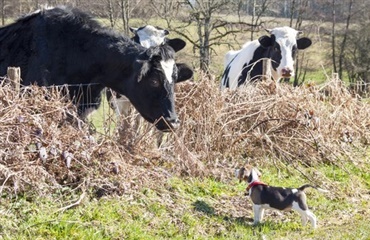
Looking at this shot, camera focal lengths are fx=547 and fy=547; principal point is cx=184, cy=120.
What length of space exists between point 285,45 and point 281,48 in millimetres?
155

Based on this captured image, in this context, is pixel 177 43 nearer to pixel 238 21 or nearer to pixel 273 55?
pixel 273 55

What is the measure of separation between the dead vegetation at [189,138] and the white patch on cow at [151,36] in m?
1.91

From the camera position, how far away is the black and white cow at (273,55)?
1091 cm

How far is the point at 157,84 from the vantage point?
22.8 ft

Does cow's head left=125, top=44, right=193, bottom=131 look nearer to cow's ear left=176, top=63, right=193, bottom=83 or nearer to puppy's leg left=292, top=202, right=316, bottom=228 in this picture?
cow's ear left=176, top=63, right=193, bottom=83

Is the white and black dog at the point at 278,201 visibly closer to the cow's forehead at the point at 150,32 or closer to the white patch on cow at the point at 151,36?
the white patch on cow at the point at 151,36

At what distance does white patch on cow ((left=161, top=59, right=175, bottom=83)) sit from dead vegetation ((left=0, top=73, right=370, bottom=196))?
73 cm

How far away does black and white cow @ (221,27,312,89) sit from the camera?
430 inches

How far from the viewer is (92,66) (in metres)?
7.34

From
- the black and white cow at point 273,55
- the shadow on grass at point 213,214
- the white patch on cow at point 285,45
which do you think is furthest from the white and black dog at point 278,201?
the white patch on cow at point 285,45

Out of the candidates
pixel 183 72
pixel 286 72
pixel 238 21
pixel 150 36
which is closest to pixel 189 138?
pixel 183 72

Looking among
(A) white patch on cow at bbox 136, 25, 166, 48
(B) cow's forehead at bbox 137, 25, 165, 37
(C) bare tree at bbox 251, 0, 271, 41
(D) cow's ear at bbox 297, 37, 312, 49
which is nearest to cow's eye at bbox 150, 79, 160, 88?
(A) white patch on cow at bbox 136, 25, 166, 48

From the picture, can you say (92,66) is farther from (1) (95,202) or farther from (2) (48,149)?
(1) (95,202)

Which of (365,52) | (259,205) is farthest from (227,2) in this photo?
(259,205)
